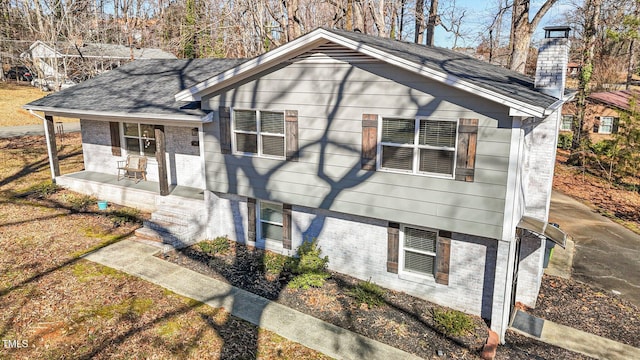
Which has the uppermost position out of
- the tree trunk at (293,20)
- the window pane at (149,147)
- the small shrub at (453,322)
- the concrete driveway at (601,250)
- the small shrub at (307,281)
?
the tree trunk at (293,20)

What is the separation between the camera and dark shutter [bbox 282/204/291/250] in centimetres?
1175

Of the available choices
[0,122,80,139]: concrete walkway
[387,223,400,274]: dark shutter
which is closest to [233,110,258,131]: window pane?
[387,223,400,274]: dark shutter

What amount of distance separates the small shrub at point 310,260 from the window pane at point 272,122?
316cm

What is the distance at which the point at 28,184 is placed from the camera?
1761 cm

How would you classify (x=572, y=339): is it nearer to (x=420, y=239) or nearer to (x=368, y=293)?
(x=420, y=239)

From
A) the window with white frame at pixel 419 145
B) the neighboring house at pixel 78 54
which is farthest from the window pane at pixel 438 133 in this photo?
the neighboring house at pixel 78 54

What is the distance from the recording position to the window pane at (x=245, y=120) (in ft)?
37.3

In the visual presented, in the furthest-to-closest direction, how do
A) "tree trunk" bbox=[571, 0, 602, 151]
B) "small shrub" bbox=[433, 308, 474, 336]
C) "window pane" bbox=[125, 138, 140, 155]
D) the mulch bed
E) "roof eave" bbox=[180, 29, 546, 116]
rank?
"tree trunk" bbox=[571, 0, 602, 151] → "window pane" bbox=[125, 138, 140, 155] → "small shrub" bbox=[433, 308, 474, 336] → the mulch bed → "roof eave" bbox=[180, 29, 546, 116]

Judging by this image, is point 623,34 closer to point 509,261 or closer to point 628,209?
point 628,209

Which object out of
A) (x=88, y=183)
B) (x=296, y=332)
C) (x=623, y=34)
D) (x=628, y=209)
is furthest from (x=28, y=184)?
(x=623, y=34)

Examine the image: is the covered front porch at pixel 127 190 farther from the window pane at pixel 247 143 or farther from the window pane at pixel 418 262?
the window pane at pixel 418 262

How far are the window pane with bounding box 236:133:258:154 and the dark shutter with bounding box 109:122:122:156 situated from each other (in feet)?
23.5

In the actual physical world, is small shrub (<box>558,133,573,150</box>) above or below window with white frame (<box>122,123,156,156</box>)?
below

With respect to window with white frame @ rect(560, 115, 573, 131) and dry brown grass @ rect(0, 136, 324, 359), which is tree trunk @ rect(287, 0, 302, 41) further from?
window with white frame @ rect(560, 115, 573, 131)
